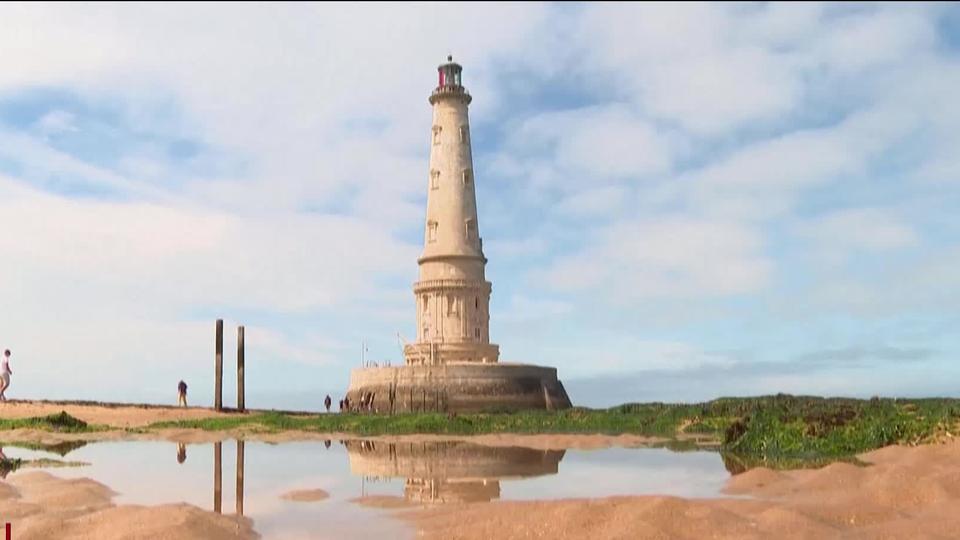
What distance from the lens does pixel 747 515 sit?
11.3 metres

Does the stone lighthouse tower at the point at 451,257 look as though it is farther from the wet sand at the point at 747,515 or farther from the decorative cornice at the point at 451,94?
the wet sand at the point at 747,515

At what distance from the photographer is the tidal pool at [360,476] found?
1286cm

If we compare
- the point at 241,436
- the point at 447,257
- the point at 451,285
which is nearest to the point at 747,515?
the point at 241,436

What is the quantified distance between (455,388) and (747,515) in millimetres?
30433

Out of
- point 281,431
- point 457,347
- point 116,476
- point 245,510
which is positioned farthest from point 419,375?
point 245,510

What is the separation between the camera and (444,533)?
1059 centimetres

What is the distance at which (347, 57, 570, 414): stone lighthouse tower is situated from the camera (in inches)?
1645

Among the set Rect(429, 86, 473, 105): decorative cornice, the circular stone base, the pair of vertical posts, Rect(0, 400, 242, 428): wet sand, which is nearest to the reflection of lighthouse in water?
Rect(0, 400, 242, 428): wet sand

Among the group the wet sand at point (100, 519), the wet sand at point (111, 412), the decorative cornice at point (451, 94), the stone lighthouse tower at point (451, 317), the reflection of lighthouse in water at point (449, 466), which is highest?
the decorative cornice at point (451, 94)

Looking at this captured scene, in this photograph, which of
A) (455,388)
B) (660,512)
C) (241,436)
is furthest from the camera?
(455,388)

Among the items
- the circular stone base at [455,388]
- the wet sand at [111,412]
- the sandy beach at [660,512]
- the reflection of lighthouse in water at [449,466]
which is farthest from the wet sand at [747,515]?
the circular stone base at [455,388]

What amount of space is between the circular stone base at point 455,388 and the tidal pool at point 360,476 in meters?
15.3

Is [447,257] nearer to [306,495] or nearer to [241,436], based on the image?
[241,436]

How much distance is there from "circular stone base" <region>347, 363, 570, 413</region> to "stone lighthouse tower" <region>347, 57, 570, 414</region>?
0.16 ft
